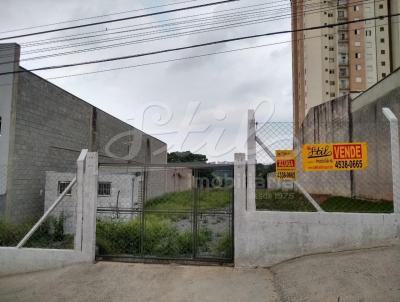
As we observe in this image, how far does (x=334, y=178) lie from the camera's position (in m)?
13.4

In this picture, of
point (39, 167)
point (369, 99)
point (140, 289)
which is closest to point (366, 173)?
point (369, 99)

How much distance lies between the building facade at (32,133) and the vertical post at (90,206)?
582cm

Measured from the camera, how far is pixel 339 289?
4711mm

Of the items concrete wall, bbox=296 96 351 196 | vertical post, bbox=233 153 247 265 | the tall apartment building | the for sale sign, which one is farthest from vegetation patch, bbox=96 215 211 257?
the tall apartment building

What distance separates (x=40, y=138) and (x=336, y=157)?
10516 mm

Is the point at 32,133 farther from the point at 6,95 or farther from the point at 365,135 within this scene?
the point at 365,135

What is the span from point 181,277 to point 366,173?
35.5 ft

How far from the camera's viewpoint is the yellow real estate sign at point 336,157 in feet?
19.8

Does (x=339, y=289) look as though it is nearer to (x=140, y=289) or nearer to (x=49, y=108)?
(x=140, y=289)

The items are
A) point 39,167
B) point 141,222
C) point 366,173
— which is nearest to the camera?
point 141,222

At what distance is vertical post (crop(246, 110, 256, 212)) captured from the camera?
6051mm

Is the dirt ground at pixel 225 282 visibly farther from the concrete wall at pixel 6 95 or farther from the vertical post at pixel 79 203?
the concrete wall at pixel 6 95

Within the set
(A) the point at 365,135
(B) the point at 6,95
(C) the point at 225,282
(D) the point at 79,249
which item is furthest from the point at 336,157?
(B) the point at 6,95

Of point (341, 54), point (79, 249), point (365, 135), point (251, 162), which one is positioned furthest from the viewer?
point (341, 54)
